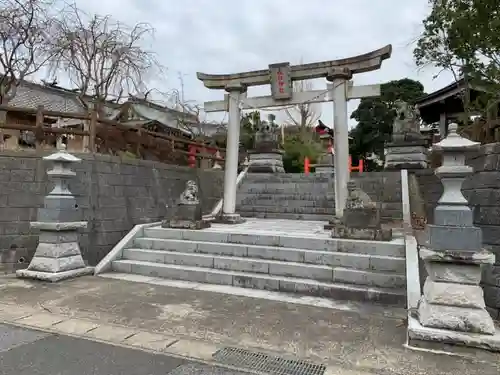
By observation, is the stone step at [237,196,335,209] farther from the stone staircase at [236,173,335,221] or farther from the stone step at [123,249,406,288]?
the stone step at [123,249,406,288]

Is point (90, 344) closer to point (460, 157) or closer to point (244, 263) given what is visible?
point (244, 263)

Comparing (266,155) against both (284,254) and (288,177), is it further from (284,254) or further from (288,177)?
(284,254)

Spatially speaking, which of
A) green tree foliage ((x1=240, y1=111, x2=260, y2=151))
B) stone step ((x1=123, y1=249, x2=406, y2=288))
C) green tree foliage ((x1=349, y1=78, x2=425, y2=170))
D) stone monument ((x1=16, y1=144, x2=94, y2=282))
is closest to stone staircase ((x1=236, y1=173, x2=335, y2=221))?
stone step ((x1=123, y1=249, x2=406, y2=288))

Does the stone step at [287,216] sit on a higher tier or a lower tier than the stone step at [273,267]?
higher

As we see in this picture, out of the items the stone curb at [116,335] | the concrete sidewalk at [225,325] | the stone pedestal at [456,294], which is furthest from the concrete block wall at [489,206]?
the stone curb at [116,335]

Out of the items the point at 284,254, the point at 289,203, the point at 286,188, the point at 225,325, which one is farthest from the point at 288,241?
the point at 286,188

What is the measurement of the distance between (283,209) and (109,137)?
476cm

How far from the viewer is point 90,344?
3.48 m

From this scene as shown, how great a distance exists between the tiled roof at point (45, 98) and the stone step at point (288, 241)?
14.1 m

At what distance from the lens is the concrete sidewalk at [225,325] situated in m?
3.25

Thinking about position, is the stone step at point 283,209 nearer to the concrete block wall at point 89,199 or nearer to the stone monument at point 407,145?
the concrete block wall at point 89,199

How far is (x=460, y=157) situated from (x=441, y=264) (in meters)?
1.11

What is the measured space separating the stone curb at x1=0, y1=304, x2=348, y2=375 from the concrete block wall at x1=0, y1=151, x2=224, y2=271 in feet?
9.28

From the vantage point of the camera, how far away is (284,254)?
604 cm
